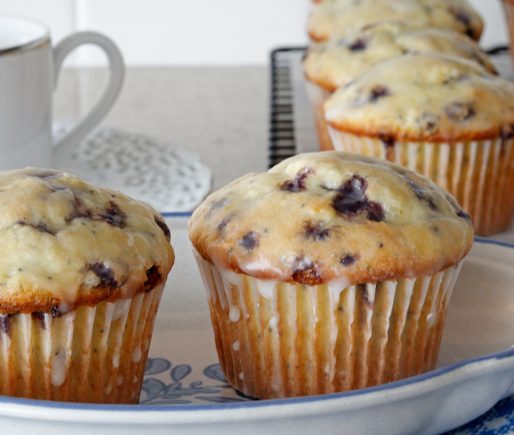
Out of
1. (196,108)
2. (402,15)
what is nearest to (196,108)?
(196,108)

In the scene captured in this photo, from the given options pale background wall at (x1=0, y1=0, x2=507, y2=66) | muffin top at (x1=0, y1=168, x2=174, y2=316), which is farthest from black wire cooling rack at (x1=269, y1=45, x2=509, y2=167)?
pale background wall at (x1=0, y1=0, x2=507, y2=66)

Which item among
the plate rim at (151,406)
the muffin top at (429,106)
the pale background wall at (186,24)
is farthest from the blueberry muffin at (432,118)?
the pale background wall at (186,24)

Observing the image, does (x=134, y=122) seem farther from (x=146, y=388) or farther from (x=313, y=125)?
(x=146, y=388)

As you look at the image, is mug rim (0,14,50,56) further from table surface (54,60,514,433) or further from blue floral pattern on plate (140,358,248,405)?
blue floral pattern on plate (140,358,248,405)

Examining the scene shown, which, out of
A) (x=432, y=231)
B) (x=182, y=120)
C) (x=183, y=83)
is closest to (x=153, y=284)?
(x=432, y=231)

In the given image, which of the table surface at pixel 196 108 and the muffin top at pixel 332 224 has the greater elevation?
the muffin top at pixel 332 224

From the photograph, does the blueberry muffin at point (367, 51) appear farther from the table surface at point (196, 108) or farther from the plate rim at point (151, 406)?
the plate rim at point (151, 406)
